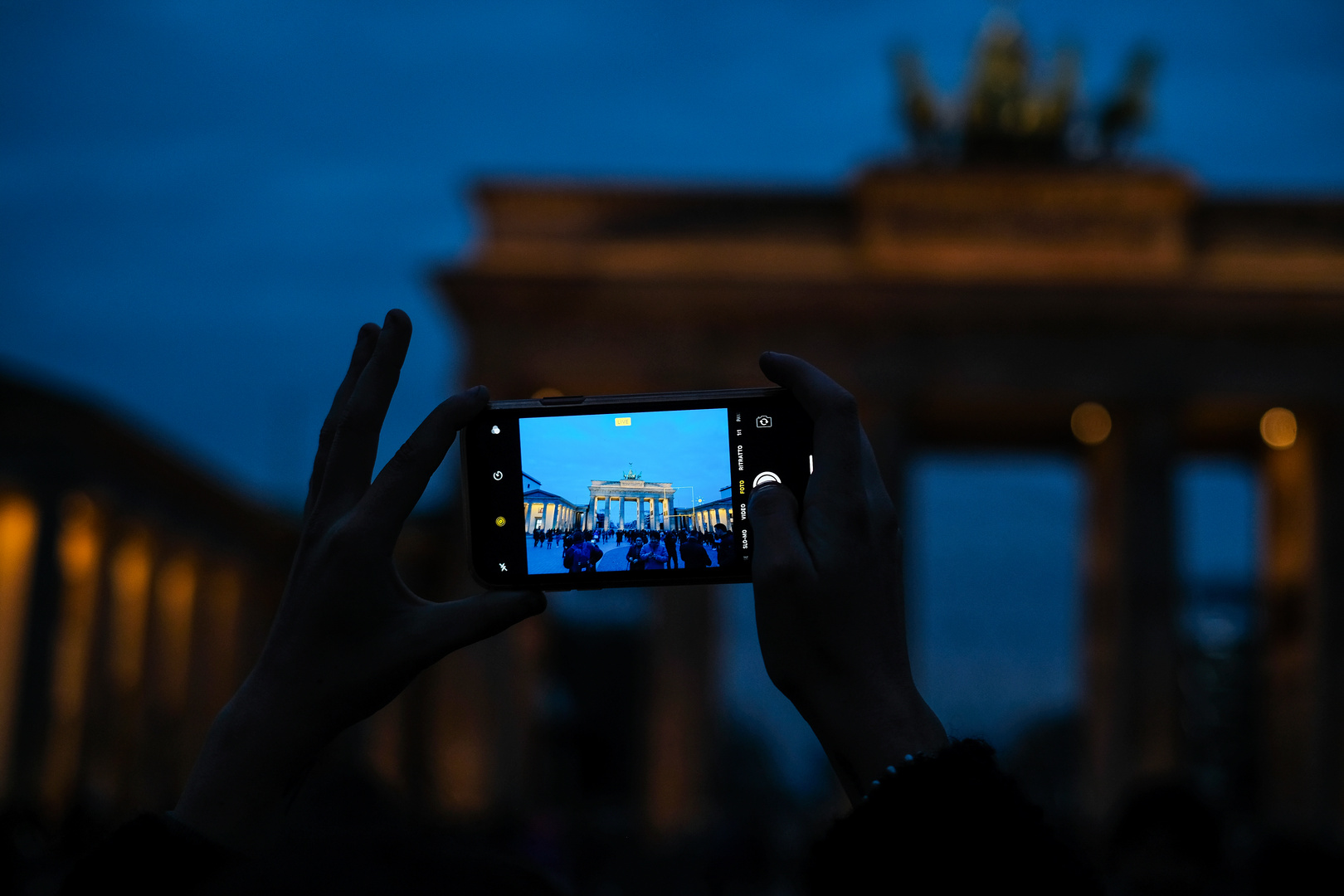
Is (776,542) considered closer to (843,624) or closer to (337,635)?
(843,624)

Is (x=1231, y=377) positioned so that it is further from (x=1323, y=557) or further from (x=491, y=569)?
(x=491, y=569)

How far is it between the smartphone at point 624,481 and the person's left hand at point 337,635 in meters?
0.72

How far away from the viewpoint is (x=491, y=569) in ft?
12.4

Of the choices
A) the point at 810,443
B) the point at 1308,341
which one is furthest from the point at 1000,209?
the point at 810,443

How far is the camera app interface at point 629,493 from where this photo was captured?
12.1 ft

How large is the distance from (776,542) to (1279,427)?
41.2 m

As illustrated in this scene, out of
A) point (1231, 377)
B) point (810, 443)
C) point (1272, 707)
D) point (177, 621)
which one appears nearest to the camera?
point (810, 443)

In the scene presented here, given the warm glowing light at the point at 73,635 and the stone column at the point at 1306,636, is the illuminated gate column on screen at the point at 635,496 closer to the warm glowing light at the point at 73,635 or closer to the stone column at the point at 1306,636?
the stone column at the point at 1306,636

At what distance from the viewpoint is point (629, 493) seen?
150 inches

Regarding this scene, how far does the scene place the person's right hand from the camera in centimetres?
253

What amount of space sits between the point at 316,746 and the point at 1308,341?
132ft

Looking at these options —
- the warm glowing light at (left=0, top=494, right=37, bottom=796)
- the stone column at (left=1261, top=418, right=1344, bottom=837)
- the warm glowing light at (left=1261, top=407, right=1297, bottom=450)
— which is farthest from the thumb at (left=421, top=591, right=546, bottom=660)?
the warm glowing light at (left=1261, top=407, right=1297, bottom=450)

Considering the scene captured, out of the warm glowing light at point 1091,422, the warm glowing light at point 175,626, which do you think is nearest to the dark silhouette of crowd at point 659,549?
the warm glowing light at point 1091,422

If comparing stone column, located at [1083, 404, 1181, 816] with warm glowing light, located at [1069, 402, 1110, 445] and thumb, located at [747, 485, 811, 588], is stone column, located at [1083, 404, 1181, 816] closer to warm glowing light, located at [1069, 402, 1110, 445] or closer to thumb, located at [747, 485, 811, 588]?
warm glowing light, located at [1069, 402, 1110, 445]
